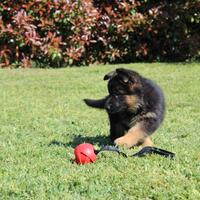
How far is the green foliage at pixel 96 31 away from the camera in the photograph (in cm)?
1364

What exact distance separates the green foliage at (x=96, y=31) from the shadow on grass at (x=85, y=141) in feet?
24.4

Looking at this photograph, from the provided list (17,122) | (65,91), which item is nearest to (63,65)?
(65,91)

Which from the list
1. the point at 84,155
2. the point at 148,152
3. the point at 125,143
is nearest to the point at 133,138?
the point at 125,143

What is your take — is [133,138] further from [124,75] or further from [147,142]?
[124,75]

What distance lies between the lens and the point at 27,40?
1357 centimetres

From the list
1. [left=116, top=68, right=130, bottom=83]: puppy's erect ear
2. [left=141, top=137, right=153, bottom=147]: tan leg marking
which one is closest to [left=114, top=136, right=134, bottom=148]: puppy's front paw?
[left=141, top=137, right=153, bottom=147]: tan leg marking

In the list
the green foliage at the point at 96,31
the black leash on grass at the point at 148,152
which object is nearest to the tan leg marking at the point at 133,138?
the black leash on grass at the point at 148,152

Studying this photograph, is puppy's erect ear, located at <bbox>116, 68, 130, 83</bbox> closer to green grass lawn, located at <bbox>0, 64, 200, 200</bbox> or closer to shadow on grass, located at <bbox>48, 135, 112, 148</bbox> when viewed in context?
green grass lawn, located at <bbox>0, 64, 200, 200</bbox>

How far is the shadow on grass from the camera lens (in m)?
6.04

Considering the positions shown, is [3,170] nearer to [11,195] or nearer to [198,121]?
[11,195]

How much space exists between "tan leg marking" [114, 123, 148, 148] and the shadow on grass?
441 mm

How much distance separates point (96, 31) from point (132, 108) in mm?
8752

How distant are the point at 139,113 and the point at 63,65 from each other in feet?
28.0

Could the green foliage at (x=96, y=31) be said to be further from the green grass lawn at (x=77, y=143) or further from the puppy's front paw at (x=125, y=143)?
the puppy's front paw at (x=125, y=143)
